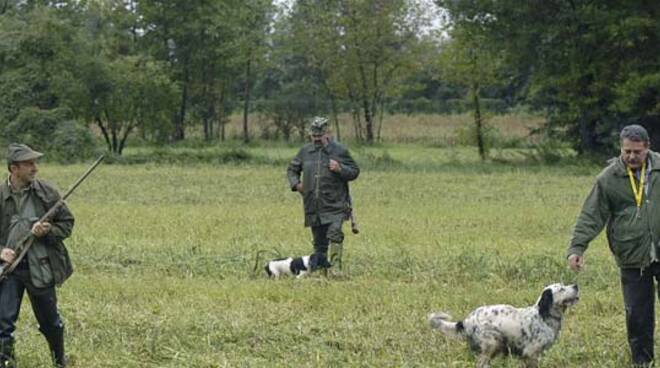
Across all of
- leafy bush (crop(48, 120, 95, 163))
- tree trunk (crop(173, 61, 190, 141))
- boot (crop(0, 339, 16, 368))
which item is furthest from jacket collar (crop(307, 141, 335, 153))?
tree trunk (crop(173, 61, 190, 141))

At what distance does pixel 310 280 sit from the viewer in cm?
1364

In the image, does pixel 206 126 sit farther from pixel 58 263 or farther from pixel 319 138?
pixel 58 263

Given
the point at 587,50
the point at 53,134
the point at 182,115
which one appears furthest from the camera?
the point at 182,115

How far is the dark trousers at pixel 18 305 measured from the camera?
911 cm

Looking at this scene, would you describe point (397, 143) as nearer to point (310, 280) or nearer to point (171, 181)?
point (171, 181)

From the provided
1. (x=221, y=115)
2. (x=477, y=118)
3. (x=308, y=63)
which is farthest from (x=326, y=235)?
(x=221, y=115)

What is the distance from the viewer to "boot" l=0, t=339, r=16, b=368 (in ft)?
29.9

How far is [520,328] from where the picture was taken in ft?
29.2

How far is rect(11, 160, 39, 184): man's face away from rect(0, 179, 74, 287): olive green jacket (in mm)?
92

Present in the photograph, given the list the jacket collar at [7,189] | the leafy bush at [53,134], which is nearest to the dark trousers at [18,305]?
the jacket collar at [7,189]

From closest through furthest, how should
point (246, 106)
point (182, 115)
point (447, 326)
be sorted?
1. point (447, 326)
2. point (182, 115)
3. point (246, 106)

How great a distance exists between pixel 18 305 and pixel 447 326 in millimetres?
3547

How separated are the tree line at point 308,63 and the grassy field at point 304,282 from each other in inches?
419

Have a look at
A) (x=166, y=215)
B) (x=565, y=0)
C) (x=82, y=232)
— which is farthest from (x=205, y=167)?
(x=82, y=232)
